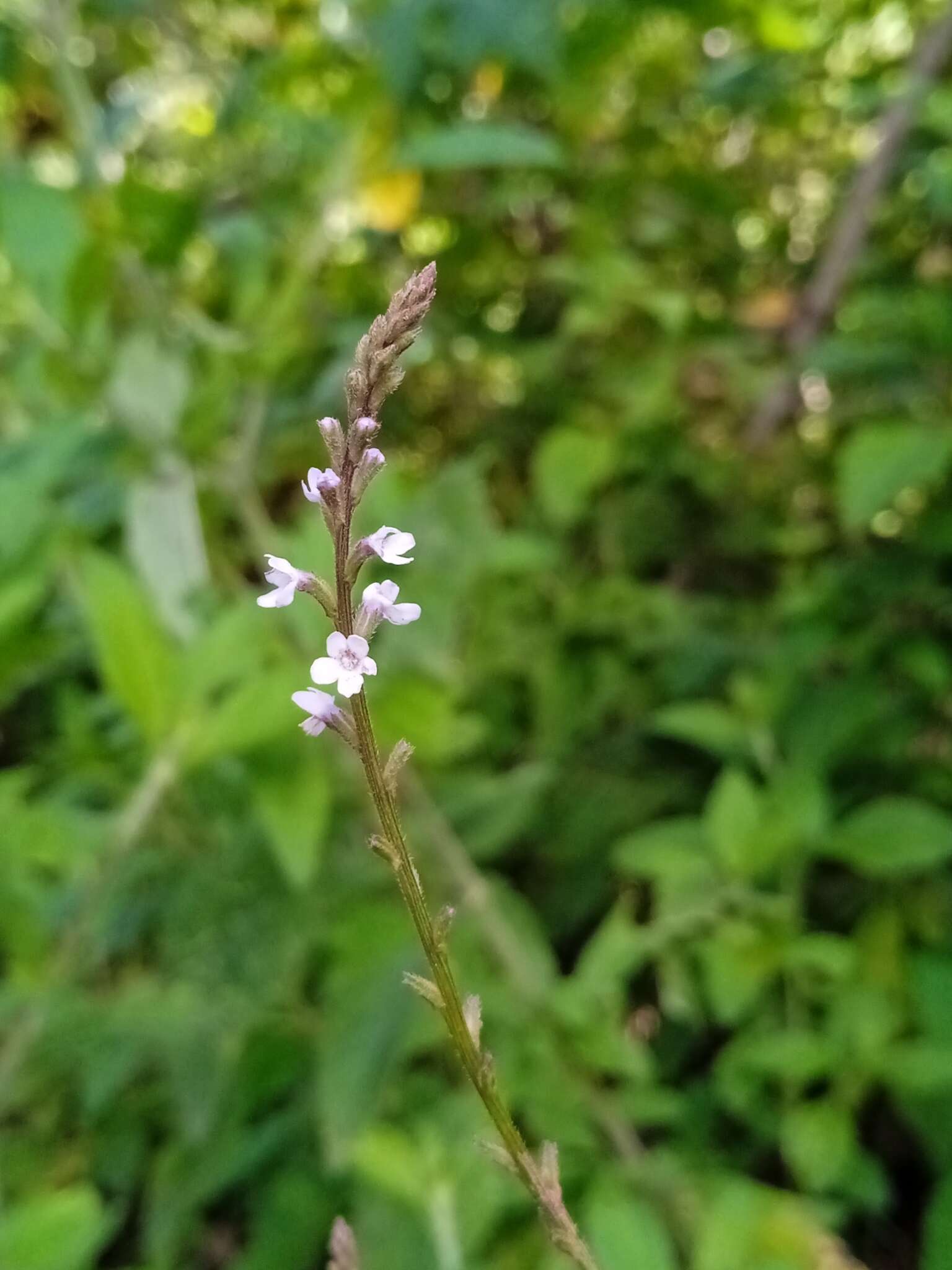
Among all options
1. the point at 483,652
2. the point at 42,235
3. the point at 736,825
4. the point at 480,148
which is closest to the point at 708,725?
the point at 736,825

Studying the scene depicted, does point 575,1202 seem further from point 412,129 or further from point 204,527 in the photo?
point 412,129

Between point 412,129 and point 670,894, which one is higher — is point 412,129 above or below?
above

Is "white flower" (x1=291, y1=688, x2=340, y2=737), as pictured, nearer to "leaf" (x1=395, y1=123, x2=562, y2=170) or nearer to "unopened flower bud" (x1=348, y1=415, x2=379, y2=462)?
"unopened flower bud" (x1=348, y1=415, x2=379, y2=462)

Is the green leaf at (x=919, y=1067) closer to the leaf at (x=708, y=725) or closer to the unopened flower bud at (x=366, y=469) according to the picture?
the leaf at (x=708, y=725)

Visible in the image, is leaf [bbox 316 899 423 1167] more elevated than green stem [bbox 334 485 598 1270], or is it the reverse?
leaf [bbox 316 899 423 1167]

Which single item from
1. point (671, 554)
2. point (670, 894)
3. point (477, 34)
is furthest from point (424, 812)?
point (477, 34)

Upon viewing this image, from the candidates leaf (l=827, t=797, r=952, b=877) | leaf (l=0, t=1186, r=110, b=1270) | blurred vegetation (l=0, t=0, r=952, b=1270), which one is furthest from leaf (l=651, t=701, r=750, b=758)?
leaf (l=0, t=1186, r=110, b=1270)
